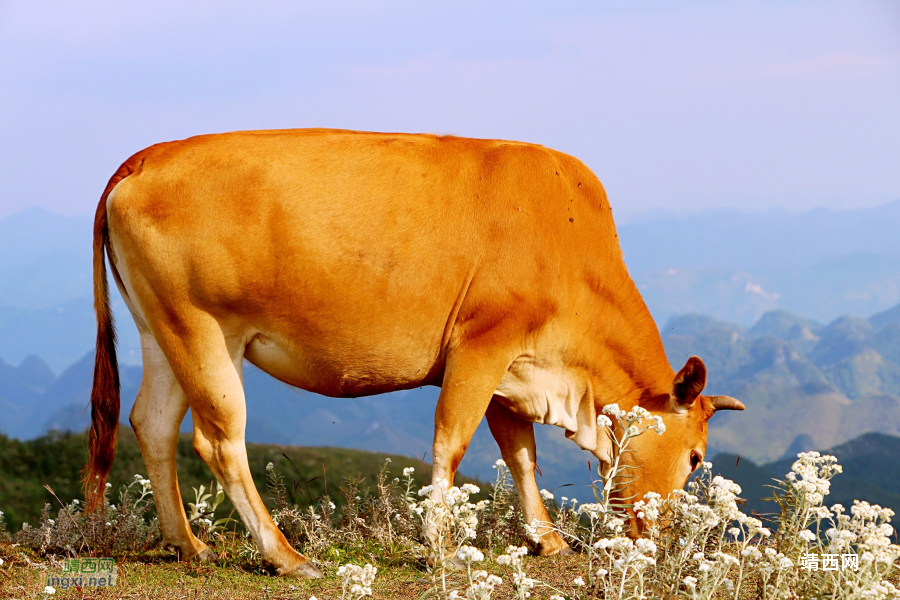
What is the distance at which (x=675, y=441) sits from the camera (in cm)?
655

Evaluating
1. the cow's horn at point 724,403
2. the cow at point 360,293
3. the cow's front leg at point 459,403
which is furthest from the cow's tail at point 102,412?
the cow's horn at point 724,403

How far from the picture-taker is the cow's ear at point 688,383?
623 cm

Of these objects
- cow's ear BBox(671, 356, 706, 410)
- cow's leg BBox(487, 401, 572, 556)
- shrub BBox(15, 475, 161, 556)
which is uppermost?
cow's ear BBox(671, 356, 706, 410)

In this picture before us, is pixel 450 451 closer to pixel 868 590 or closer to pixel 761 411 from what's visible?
pixel 868 590

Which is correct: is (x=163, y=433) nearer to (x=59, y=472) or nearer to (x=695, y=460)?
(x=695, y=460)

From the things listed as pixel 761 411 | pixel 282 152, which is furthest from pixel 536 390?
pixel 761 411

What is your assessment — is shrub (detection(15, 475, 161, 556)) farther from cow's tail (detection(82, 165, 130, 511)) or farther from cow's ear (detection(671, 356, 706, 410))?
cow's ear (detection(671, 356, 706, 410))

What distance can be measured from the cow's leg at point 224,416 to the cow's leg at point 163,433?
56 cm

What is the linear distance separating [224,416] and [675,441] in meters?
3.33


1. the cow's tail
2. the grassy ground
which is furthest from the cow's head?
the cow's tail

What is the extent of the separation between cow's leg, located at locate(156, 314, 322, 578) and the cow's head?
2.50 metres

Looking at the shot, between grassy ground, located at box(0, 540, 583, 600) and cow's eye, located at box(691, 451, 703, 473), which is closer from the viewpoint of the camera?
grassy ground, located at box(0, 540, 583, 600)

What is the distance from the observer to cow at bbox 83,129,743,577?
18.3 feet

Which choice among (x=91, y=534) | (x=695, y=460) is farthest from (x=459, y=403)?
(x=91, y=534)
